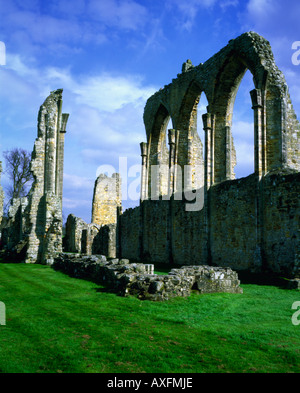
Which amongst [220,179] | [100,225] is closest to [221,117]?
[220,179]

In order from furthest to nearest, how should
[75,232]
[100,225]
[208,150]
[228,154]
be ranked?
1. [100,225]
2. [75,232]
3. [208,150]
4. [228,154]

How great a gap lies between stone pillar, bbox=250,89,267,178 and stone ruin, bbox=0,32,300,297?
0.03 metres

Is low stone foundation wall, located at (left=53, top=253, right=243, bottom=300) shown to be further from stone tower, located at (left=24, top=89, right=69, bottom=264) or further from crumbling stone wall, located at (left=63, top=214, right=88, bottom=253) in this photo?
crumbling stone wall, located at (left=63, top=214, right=88, bottom=253)

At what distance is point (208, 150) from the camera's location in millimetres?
16453

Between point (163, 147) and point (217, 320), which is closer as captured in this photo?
point (217, 320)

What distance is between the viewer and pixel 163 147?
23.2 metres

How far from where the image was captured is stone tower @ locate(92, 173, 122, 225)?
3097 cm

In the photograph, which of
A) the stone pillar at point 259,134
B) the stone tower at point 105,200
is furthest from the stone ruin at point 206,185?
the stone tower at point 105,200

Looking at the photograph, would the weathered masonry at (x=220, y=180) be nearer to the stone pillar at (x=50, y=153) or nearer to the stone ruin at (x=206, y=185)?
the stone ruin at (x=206, y=185)

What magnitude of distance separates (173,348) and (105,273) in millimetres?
5619

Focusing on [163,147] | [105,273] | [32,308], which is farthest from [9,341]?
[163,147]

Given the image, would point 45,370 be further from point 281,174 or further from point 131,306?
point 281,174

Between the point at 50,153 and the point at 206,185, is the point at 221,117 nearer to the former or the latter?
the point at 206,185

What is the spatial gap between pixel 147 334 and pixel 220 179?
11.7 m
